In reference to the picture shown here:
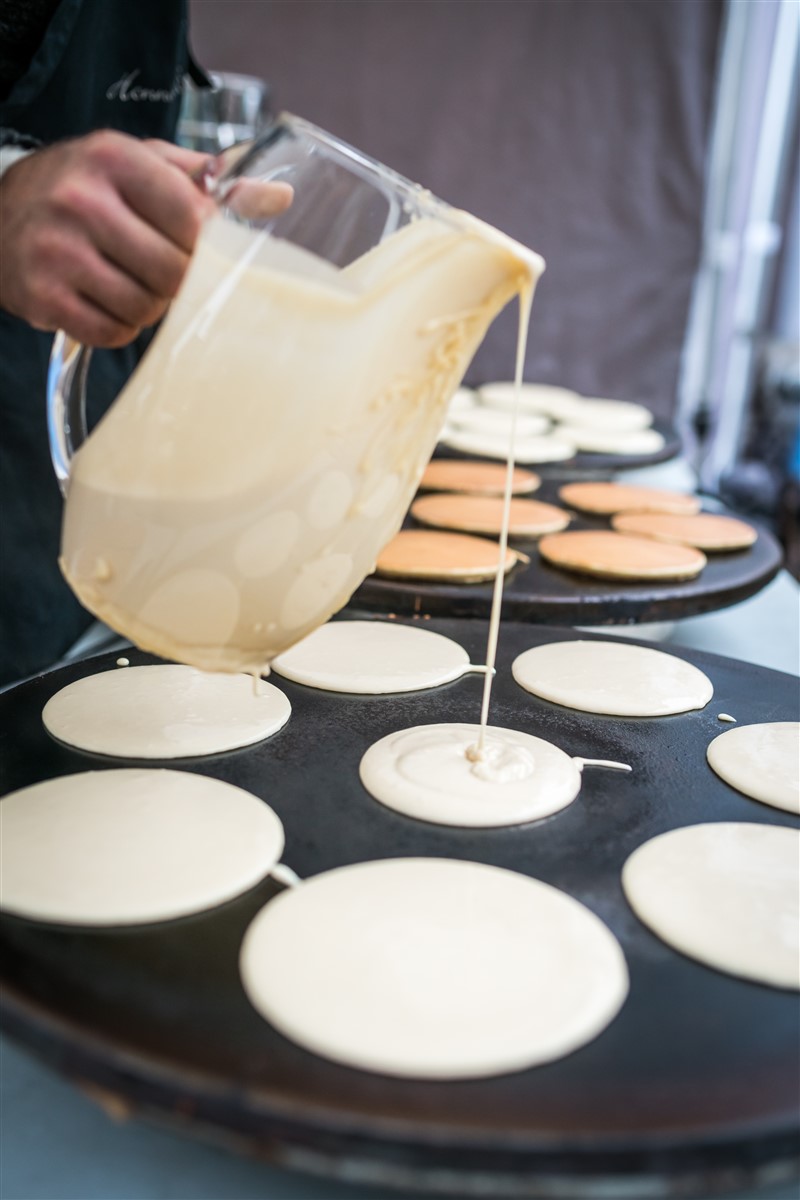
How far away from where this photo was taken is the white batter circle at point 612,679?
1.14 metres

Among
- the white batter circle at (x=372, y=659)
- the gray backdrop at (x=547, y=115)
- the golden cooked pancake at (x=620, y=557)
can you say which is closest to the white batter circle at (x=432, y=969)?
the white batter circle at (x=372, y=659)

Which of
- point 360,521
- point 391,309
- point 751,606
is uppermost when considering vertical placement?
point 391,309

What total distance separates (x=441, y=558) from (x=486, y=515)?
12.8 inches

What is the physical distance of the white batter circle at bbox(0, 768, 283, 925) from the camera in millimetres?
728

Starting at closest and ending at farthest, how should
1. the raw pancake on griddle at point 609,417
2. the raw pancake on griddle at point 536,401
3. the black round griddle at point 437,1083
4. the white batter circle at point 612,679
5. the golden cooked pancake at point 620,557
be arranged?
the black round griddle at point 437,1083 < the white batter circle at point 612,679 < the golden cooked pancake at point 620,557 < the raw pancake on griddle at point 609,417 < the raw pancake on griddle at point 536,401

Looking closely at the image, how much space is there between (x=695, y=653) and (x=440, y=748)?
1.57 ft

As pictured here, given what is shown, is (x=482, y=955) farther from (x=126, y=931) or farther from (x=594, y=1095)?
(x=126, y=931)

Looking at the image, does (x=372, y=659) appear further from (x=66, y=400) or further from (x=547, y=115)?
(x=547, y=115)

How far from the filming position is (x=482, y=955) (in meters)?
0.70

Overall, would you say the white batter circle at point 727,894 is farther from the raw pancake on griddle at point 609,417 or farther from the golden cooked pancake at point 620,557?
the raw pancake on griddle at point 609,417

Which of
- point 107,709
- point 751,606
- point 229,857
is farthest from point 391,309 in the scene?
point 751,606

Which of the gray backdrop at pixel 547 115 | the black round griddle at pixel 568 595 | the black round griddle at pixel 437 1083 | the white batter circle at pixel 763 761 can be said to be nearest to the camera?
the black round griddle at pixel 437 1083

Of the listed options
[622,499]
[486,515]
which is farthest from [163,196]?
[622,499]

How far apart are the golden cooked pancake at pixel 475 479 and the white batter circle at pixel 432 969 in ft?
4.30
